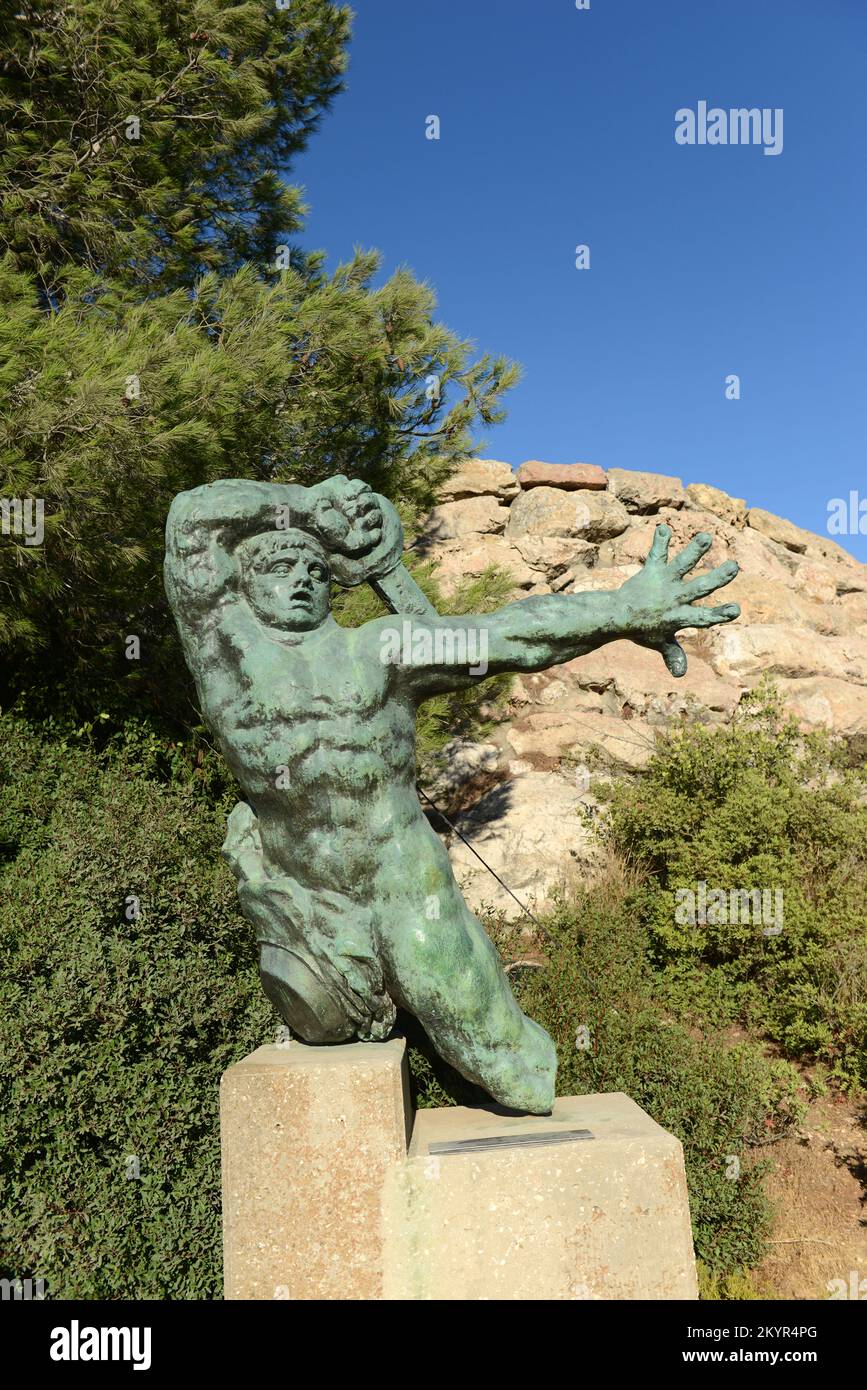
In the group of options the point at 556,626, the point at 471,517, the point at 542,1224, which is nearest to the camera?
the point at 542,1224

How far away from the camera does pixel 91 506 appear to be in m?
4.42

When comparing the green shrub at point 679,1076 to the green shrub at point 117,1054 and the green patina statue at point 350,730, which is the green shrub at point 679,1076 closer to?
the green shrub at point 117,1054

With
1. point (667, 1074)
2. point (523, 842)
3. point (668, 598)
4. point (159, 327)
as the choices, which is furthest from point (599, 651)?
point (668, 598)

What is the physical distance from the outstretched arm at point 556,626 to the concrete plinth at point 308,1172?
908 millimetres

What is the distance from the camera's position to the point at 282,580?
217cm

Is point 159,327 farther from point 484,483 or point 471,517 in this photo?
point 484,483

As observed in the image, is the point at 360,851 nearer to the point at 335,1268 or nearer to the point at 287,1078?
the point at 287,1078

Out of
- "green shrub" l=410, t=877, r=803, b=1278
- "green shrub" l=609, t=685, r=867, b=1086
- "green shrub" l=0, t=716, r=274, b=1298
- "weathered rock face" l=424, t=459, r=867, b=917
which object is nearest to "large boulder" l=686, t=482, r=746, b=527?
"weathered rock face" l=424, t=459, r=867, b=917

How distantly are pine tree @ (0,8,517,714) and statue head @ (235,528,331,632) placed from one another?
233 cm

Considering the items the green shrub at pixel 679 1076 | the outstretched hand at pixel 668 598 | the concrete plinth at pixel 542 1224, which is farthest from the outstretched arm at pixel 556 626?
the green shrub at pixel 679 1076

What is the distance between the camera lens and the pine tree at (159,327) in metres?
4.22

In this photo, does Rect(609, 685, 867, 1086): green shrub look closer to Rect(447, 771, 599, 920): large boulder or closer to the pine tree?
Rect(447, 771, 599, 920): large boulder

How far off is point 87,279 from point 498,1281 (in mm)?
5001

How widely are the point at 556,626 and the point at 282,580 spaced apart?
2.10 ft
